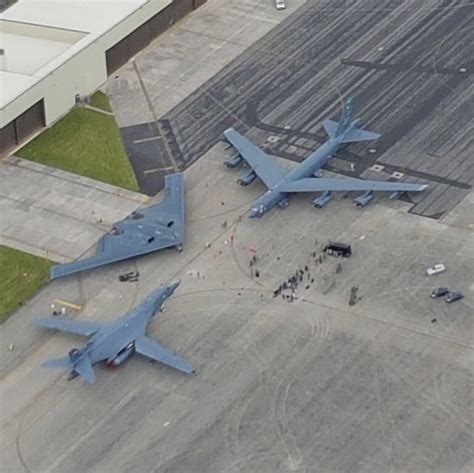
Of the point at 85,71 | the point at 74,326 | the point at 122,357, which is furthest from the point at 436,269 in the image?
the point at 85,71

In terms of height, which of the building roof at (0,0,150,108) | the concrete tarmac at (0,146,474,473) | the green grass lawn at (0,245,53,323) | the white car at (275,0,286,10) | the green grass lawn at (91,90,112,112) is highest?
the building roof at (0,0,150,108)

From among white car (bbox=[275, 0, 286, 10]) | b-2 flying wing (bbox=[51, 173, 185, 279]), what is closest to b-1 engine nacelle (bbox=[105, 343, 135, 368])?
b-2 flying wing (bbox=[51, 173, 185, 279])

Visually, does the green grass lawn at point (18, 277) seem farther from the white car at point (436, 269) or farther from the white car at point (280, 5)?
the white car at point (280, 5)

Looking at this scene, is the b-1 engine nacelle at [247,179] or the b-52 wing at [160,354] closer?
the b-52 wing at [160,354]

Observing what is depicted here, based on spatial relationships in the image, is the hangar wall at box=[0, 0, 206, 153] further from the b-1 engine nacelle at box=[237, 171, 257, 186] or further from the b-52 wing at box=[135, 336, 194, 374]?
the b-52 wing at box=[135, 336, 194, 374]

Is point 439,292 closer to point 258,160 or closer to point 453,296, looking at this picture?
point 453,296

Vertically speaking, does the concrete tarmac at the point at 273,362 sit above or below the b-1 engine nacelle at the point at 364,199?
below

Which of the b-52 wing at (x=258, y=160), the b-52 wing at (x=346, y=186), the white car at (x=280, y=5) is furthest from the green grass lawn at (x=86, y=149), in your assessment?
the white car at (x=280, y=5)
